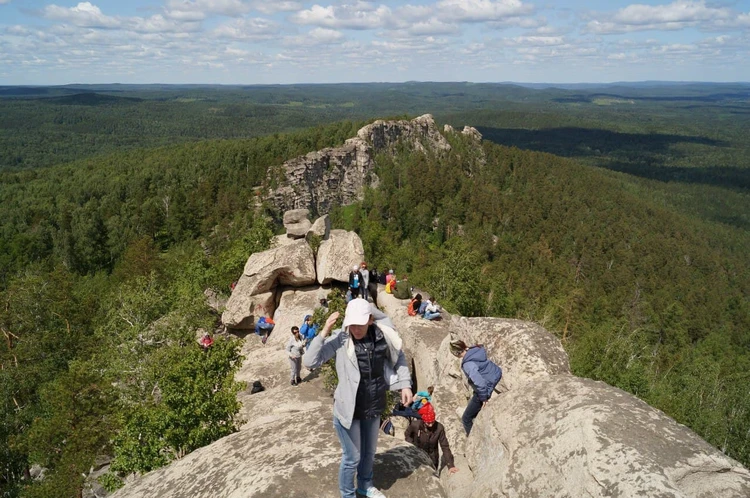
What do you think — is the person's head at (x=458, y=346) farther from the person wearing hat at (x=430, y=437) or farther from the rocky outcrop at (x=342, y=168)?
the rocky outcrop at (x=342, y=168)

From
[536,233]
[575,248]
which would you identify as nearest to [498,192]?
[536,233]

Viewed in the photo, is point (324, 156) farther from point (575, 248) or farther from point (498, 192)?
point (575, 248)

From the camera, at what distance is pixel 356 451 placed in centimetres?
704

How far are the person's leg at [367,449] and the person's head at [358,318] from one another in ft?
4.89

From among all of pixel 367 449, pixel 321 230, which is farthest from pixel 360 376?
pixel 321 230

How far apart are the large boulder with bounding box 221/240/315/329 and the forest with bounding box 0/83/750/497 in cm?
204

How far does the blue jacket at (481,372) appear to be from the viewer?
427 inches

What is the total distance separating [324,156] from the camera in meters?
116

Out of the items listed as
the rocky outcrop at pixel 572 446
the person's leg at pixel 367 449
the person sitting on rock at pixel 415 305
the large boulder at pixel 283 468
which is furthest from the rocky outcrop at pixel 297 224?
the person's leg at pixel 367 449

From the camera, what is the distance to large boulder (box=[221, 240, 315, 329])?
92.4 feet

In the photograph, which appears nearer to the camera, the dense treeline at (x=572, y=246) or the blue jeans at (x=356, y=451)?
the blue jeans at (x=356, y=451)

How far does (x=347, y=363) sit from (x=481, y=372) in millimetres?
5249

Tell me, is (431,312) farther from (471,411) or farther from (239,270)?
(239,270)

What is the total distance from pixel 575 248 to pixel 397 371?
386 ft
